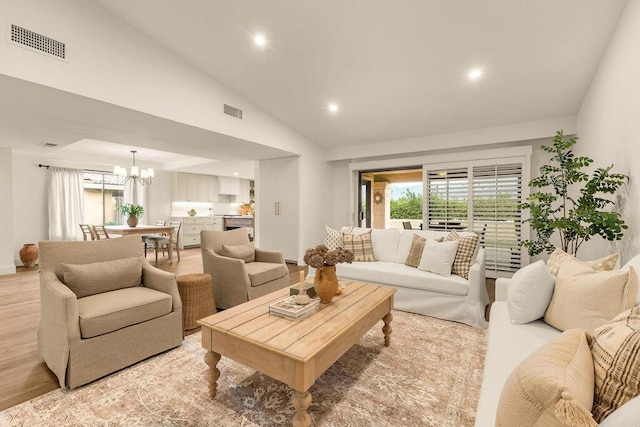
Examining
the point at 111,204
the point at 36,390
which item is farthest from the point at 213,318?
the point at 111,204

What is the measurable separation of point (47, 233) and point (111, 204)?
1592 mm

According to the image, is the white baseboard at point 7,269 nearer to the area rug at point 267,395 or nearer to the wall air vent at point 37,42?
the wall air vent at point 37,42

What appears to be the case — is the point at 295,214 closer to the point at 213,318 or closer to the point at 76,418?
the point at 213,318

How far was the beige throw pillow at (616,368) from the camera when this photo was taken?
781 millimetres

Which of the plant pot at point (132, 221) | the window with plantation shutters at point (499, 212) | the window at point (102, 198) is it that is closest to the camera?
the window with plantation shutters at point (499, 212)

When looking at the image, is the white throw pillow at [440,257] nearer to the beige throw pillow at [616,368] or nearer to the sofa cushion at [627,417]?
the beige throw pillow at [616,368]

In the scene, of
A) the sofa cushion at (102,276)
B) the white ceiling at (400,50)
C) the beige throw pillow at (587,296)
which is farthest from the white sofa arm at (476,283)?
the sofa cushion at (102,276)

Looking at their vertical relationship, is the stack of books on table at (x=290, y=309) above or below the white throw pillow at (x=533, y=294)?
below

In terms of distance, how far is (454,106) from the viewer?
4125mm

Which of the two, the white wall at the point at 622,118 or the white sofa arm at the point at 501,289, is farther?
the white sofa arm at the point at 501,289

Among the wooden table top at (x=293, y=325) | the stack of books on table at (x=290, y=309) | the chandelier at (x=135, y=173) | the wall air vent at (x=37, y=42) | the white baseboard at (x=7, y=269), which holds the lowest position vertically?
the white baseboard at (x=7, y=269)

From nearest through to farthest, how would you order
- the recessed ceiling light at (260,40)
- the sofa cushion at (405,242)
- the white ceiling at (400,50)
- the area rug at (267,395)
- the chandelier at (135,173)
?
the area rug at (267,395), the white ceiling at (400,50), the recessed ceiling light at (260,40), the sofa cushion at (405,242), the chandelier at (135,173)

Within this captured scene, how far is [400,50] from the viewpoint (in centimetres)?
314

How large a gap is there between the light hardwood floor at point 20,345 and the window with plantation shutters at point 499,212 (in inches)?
17.1
